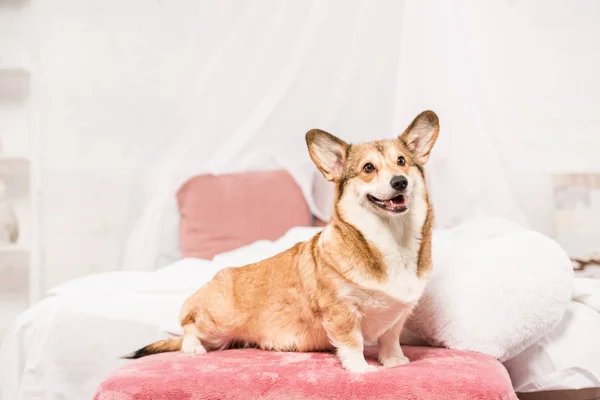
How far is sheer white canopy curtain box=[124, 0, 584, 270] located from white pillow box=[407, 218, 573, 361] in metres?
0.82

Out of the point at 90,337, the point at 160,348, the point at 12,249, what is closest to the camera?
the point at 160,348

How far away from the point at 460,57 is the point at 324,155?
1198 millimetres

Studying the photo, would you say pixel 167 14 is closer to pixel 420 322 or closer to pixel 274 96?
pixel 274 96

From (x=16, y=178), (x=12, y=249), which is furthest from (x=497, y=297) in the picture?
(x=16, y=178)

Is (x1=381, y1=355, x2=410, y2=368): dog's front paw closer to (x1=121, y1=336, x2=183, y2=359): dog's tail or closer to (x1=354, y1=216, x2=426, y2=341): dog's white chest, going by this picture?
(x1=354, y1=216, x2=426, y2=341): dog's white chest

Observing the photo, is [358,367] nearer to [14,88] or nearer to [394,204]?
[394,204]

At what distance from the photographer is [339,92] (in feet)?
8.29

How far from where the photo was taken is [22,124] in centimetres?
292

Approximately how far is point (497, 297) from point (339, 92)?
137cm

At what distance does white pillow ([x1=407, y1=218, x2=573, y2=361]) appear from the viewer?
53.0 inches

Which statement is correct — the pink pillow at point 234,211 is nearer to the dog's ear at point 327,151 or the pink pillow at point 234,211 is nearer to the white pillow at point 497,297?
the white pillow at point 497,297

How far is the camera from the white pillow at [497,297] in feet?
4.42

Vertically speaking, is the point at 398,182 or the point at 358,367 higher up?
the point at 398,182

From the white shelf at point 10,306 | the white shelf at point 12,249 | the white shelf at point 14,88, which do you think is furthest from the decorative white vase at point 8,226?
the white shelf at point 14,88
